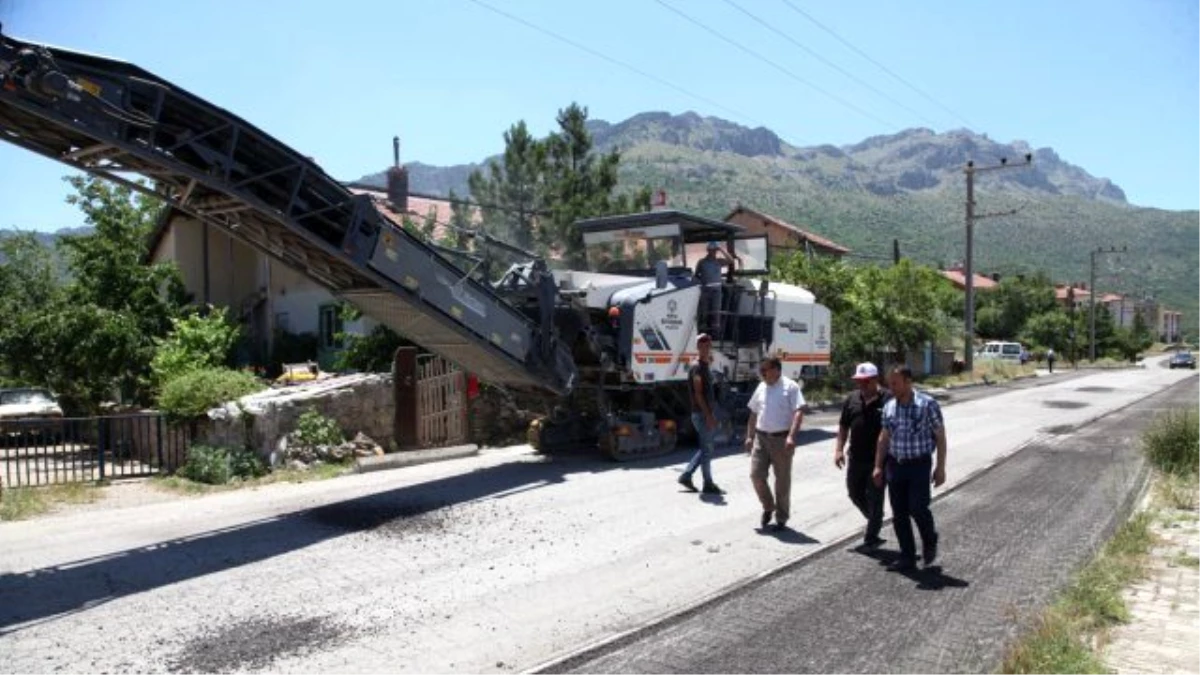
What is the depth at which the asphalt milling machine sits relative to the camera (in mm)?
7559

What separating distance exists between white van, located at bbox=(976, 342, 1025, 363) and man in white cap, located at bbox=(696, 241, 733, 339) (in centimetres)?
4449

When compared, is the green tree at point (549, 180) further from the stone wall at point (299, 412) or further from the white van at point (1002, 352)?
the white van at point (1002, 352)

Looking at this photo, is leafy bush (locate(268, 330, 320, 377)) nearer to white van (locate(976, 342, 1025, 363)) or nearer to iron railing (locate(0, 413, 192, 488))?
iron railing (locate(0, 413, 192, 488))

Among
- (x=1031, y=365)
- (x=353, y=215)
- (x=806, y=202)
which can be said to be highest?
(x=806, y=202)

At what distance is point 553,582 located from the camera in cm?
683

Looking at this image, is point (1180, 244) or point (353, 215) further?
point (1180, 244)

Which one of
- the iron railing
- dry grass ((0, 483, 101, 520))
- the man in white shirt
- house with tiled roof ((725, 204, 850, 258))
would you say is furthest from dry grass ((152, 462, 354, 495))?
house with tiled roof ((725, 204, 850, 258))

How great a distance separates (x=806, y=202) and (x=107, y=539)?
131262mm

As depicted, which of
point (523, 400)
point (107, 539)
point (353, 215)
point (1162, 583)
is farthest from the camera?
point (523, 400)

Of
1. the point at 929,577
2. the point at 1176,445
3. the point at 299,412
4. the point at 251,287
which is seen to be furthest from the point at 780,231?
the point at 929,577

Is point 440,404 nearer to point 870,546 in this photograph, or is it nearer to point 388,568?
point 388,568

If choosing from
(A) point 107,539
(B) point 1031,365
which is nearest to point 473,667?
(A) point 107,539

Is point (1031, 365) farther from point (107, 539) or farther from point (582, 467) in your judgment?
point (107, 539)

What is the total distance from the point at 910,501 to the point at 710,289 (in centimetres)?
744
